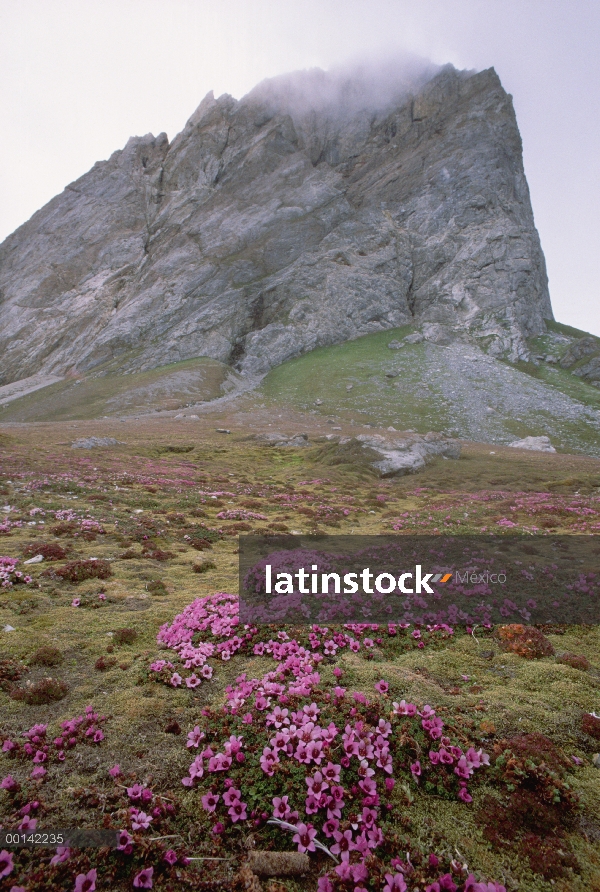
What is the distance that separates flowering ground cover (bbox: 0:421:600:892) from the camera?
4.46 metres

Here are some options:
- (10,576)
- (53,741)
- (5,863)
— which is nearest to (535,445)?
(10,576)

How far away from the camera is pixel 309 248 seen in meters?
174

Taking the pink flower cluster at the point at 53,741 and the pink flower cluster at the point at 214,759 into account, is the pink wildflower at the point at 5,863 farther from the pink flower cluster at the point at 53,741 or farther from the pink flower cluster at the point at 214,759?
the pink flower cluster at the point at 214,759

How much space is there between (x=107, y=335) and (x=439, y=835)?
17592 centimetres

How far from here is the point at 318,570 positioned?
13328 mm

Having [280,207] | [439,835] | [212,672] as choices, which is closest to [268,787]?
[439,835]

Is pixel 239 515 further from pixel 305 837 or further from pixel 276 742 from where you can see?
pixel 305 837

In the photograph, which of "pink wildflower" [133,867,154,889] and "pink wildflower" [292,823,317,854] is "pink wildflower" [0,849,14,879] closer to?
"pink wildflower" [133,867,154,889]

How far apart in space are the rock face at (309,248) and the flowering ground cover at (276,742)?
472 feet

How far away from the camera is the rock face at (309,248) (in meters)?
155

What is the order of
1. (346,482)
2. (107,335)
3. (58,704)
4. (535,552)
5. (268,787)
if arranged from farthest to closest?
1. (107,335)
2. (346,482)
3. (535,552)
4. (58,704)
5. (268,787)

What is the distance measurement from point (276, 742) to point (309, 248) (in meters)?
190

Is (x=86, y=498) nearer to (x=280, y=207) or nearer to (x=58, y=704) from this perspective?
(x=58, y=704)

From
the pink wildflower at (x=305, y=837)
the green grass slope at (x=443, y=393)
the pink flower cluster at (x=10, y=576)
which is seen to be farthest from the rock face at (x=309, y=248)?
the pink wildflower at (x=305, y=837)
